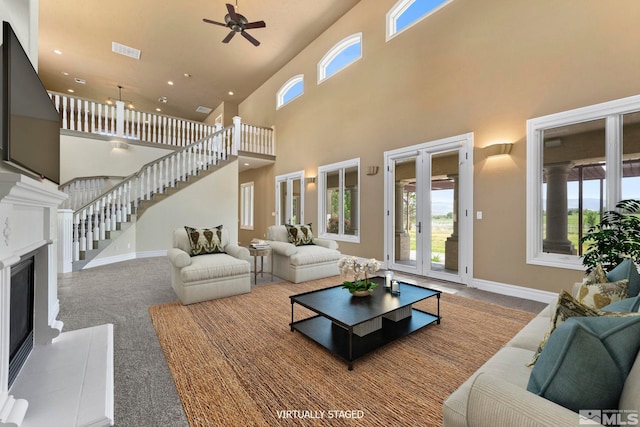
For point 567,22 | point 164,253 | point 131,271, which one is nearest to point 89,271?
point 131,271

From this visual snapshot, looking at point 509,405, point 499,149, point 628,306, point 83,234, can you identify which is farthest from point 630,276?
point 83,234

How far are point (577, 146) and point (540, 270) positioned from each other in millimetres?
1615

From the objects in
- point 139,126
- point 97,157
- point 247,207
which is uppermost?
point 139,126

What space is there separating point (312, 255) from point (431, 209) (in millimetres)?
2203

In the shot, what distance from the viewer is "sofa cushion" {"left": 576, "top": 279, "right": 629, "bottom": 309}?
1456 mm

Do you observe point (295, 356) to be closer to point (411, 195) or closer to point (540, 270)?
point (540, 270)

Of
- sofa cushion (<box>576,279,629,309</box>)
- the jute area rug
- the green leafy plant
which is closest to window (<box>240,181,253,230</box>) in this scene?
the jute area rug

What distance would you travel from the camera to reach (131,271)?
5.09 meters

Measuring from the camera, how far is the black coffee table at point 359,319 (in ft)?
7.08

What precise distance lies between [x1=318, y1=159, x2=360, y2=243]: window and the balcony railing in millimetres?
2796

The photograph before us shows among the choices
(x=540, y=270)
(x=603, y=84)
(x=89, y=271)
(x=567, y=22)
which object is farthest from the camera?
(x=89, y=271)

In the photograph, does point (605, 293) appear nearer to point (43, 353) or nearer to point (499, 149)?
point (499, 149)

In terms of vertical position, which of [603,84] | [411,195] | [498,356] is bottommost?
[498,356]

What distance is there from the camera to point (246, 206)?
34.8ft
